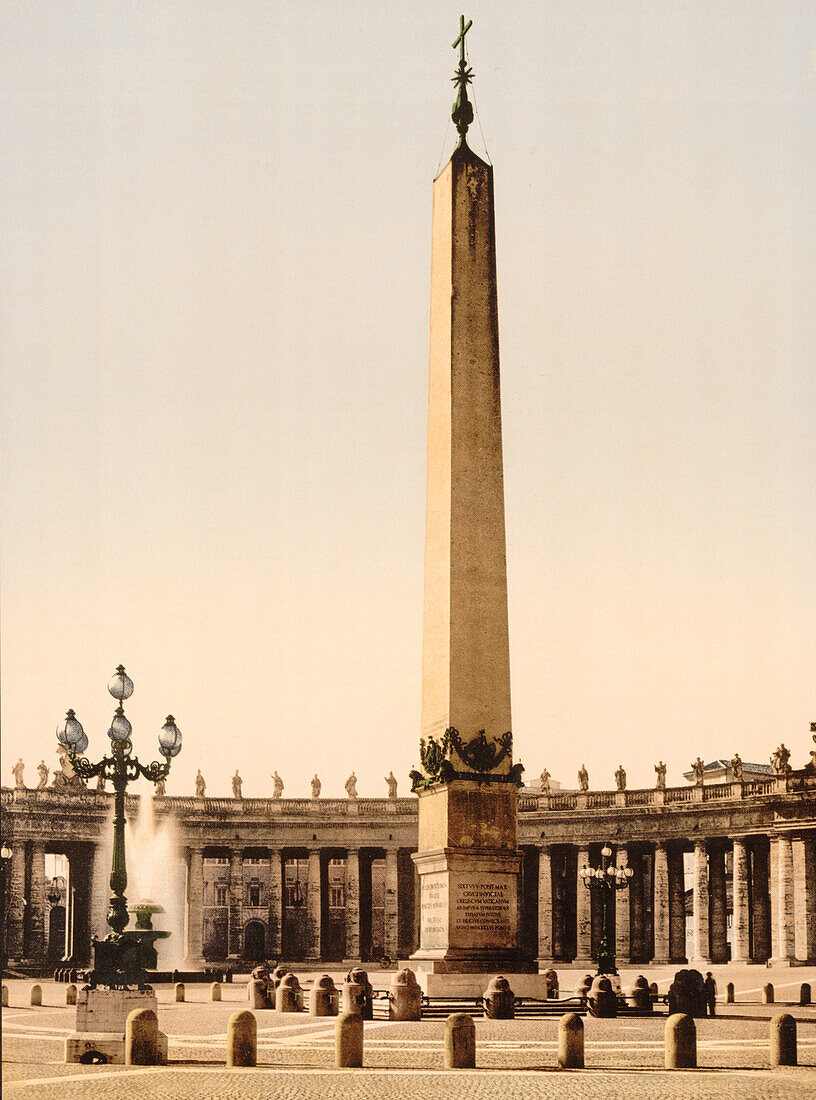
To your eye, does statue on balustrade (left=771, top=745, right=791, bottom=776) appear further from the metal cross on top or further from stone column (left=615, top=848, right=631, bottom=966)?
the metal cross on top

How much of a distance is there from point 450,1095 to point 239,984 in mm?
41903

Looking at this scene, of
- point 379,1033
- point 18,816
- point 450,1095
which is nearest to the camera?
point 450,1095

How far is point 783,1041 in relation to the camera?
2023cm

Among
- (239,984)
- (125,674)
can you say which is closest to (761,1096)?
(125,674)

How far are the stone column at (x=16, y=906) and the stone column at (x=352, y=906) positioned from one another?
15.1 metres

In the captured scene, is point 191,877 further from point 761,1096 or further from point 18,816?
point 761,1096

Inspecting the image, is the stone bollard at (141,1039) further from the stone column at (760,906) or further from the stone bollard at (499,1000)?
the stone column at (760,906)

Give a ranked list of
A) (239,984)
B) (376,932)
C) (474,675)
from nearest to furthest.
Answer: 1. (474,675)
2. (239,984)
3. (376,932)

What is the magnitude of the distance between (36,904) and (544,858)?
75.5ft

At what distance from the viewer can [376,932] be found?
108000 mm

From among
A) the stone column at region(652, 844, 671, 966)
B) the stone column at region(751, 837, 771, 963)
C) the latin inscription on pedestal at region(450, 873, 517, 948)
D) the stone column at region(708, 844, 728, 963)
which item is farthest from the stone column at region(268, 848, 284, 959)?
the latin inscription on pedestal at region(450, 873, 517, 948)

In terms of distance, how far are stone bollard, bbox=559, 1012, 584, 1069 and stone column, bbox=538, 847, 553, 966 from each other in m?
54.6

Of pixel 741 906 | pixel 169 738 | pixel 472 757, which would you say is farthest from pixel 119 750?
pixel 741 906

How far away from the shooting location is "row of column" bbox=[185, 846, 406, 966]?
77.1 meters
